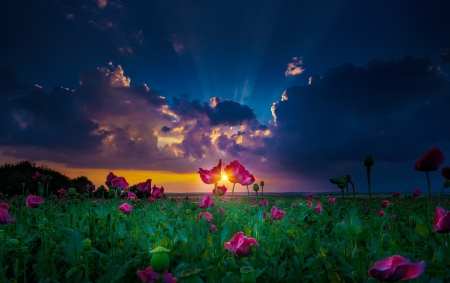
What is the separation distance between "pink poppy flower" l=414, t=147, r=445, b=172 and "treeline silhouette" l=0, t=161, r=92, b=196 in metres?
13.2

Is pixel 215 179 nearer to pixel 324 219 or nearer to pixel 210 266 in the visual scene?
pixel 210 266

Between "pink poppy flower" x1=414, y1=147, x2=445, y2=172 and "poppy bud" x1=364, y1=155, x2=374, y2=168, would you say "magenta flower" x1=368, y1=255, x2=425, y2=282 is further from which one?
"pink poppy flower" x1=414, y1=147, x2=445, y2=172

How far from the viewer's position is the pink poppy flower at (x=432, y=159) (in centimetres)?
219

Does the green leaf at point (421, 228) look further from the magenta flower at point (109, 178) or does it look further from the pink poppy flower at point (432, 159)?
the magenta flower at point (109, 178)

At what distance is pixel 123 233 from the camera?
12.0 ft

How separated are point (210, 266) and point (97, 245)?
1.77 metres

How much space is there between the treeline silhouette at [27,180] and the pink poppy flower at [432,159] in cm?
1321

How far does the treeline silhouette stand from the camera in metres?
13.1

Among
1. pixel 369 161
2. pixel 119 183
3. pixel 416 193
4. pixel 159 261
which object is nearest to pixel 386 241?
pixel 369 161

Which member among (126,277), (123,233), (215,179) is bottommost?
(126,277)

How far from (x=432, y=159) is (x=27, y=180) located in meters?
14.8

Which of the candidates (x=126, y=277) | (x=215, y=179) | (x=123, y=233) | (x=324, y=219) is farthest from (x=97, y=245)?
(x=324, y=219)

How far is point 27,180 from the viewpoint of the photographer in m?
13.3

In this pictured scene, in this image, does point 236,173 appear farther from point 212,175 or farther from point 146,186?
point 146,186
